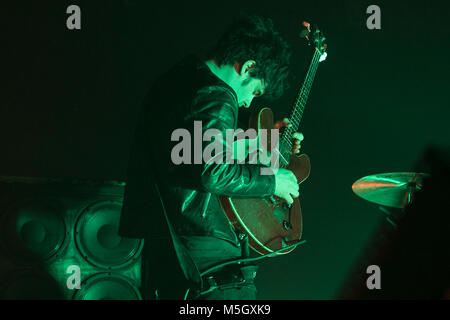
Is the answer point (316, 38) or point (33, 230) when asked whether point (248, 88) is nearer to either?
point (316, 38)

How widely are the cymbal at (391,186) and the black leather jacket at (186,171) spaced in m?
1.11

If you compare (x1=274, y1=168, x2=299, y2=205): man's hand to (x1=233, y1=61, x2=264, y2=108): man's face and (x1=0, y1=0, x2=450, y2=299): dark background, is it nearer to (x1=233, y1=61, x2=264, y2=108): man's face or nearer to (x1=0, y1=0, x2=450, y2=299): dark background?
(x1=233, y1=61, x2=264, y2=108): man's face

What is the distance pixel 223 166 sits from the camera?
4.48 feet

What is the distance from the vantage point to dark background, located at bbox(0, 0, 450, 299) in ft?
8.53

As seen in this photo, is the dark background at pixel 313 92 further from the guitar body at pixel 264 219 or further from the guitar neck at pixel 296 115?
the guitar body at pixel 264 219

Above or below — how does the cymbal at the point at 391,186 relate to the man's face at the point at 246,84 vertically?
below

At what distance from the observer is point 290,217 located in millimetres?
2102

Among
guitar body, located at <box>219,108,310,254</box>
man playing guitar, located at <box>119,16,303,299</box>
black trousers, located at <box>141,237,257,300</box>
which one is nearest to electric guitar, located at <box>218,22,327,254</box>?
guitar body, located at <box>219,108,310,254</box>

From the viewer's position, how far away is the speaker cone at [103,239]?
229cm

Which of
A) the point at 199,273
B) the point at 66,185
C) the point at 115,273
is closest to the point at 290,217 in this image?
the point at 199,273

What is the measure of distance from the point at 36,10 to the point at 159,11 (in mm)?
797

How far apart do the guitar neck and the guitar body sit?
173 mm

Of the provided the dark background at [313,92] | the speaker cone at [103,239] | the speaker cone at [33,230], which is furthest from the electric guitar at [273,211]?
the speaker cone at [33,230]
